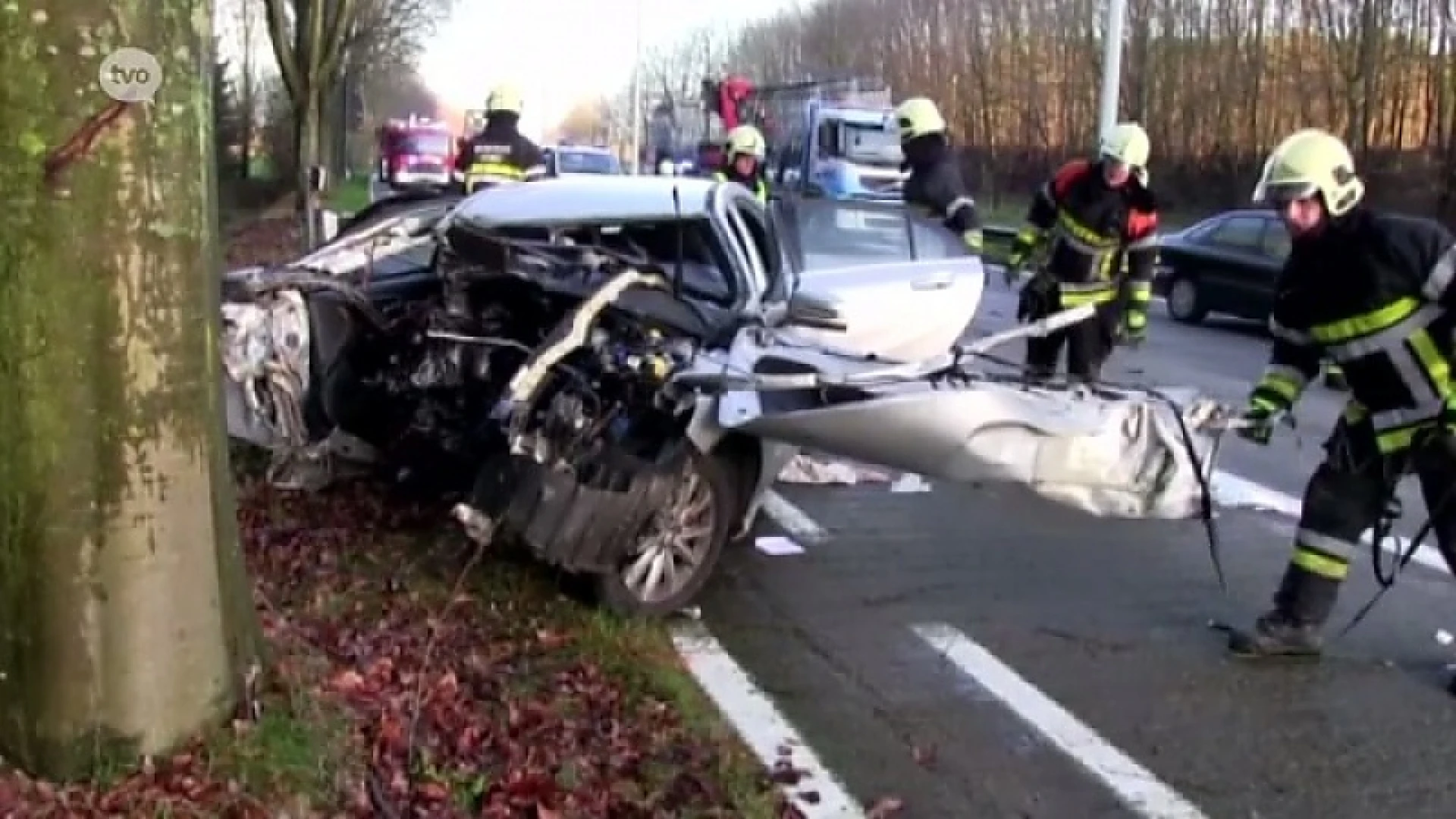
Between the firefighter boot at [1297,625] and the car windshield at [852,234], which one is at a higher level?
the car windshield at [852,234]

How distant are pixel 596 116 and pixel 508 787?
91.8 meters

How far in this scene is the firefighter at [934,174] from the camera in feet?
33.7

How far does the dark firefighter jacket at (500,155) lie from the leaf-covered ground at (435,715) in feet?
16.3

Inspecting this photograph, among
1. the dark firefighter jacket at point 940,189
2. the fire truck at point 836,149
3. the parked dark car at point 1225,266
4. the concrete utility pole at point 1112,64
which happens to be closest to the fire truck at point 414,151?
the fire truck at point 836,149

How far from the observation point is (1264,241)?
17.7 m

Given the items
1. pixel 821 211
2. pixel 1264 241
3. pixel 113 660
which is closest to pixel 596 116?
pixel 1264 241

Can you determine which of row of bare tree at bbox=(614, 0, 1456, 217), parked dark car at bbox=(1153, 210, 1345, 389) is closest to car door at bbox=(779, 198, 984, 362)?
parked dark car at bbox=(1153, 210, 1345, 389)

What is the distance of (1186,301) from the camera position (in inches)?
732

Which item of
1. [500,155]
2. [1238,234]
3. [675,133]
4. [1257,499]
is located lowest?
[1257,499]

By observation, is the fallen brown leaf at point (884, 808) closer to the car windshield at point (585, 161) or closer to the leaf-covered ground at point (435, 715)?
the leaf-covered ground at point (435, 715)

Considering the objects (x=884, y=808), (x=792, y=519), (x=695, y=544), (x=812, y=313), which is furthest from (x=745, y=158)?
(x=884, y=808)

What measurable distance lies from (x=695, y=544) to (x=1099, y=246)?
3977 millimetres

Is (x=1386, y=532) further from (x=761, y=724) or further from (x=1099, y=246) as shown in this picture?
(x=1099, y=246)

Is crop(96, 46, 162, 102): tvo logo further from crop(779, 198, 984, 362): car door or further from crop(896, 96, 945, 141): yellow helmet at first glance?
crop(896, 96, 945, 141): yellow helmet
